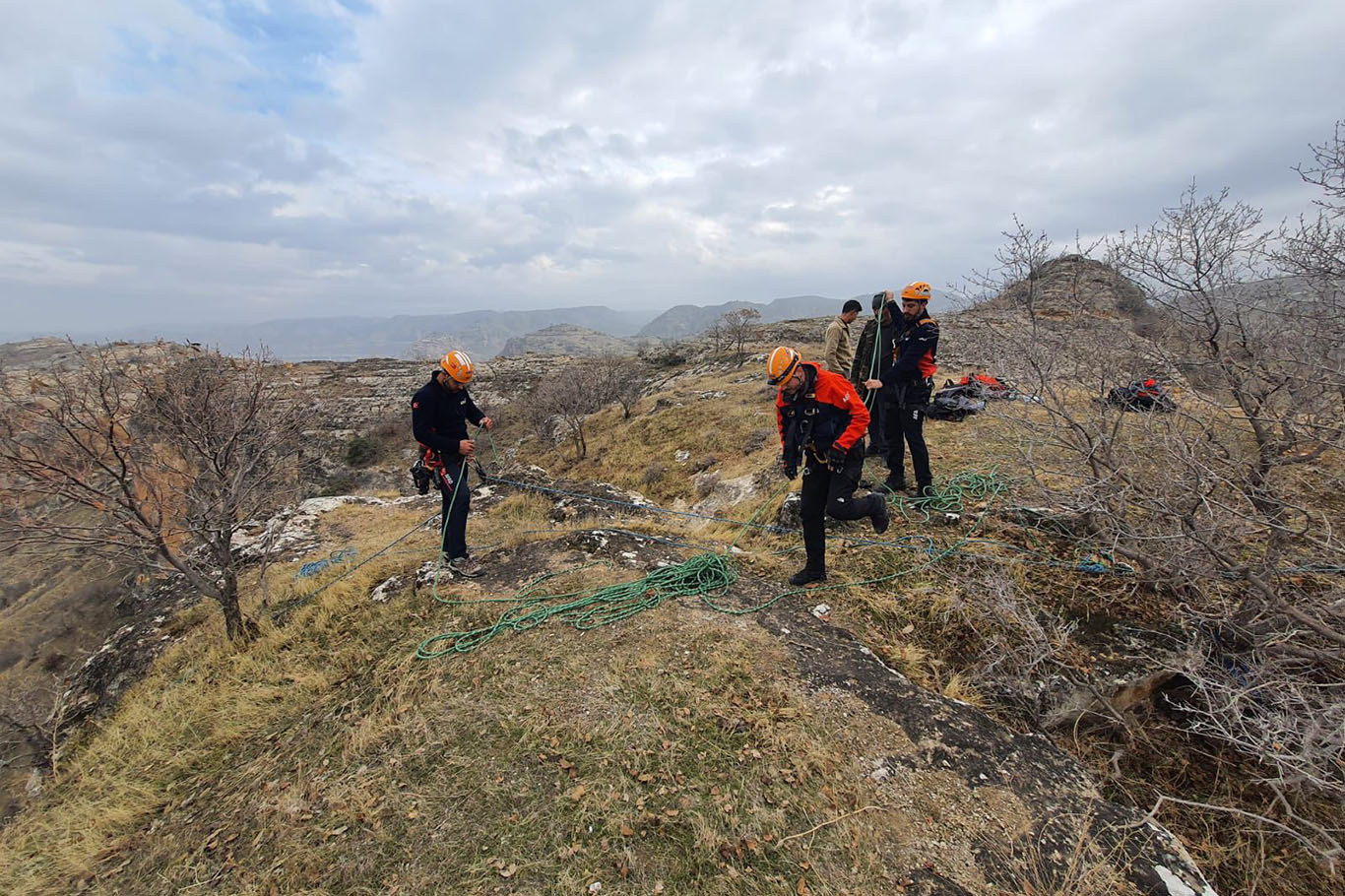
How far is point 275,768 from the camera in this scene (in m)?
3.50

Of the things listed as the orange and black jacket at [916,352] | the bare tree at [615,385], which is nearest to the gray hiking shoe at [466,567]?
the orange and black jacket at [916,352]

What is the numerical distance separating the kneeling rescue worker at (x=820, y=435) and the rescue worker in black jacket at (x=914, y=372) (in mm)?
1491

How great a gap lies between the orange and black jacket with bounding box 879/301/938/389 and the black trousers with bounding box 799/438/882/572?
1.67 m

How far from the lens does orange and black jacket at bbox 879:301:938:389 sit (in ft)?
18.7

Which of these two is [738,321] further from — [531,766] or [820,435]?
[531,766]

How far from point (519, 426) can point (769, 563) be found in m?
32.4

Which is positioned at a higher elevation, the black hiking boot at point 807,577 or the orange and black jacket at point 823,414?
the orange and black jacket at point 823,414

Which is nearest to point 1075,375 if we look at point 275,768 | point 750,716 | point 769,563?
point 769,563

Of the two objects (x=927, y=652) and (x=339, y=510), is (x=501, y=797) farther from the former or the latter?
(x=339, y=510)

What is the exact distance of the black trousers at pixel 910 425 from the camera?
581cm

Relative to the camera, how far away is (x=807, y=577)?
5.16 metres

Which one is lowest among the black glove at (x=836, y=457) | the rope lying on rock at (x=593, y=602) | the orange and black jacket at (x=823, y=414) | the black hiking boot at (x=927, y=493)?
the rope lying on rock at (x=593, y=602)

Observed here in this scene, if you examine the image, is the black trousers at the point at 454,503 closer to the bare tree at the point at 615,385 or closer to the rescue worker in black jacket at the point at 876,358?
the rescue worker in black jacket at the point at 876,358

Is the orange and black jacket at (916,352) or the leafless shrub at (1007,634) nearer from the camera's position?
the leafless shrub at (1007,634)
